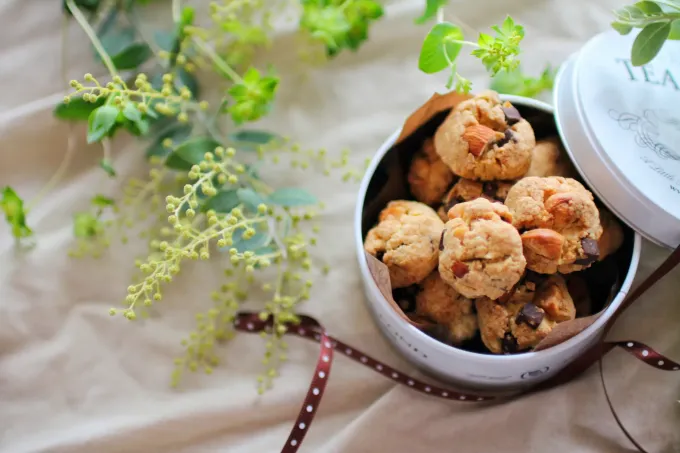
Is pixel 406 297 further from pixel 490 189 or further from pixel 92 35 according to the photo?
pixel 92 35

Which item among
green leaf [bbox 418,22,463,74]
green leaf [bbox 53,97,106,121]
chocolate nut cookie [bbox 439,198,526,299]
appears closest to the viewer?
chocolate nut cookie [bbox 439,198,526,299]

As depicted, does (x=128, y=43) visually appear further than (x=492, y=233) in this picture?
Yes

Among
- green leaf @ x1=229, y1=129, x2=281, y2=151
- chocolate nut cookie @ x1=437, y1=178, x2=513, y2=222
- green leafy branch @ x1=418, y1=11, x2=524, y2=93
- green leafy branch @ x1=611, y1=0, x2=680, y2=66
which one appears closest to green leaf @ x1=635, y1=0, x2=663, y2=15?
green leafy branch @ x1=611, y1=0, x2=680, y2=66

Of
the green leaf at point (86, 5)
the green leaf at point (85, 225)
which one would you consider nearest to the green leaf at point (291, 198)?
the green leaf at point (85, 225)

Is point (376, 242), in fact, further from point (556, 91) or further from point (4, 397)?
point (4, 397)

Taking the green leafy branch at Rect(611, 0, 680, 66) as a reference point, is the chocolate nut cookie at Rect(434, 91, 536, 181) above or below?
below

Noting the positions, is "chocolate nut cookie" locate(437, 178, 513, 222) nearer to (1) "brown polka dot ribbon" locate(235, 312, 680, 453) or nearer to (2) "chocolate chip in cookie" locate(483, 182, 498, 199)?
(2) "chocolate chip in cookie" locate(483, 182, 498, 199)

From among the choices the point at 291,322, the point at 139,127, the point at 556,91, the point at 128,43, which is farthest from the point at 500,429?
the point at 128,43
